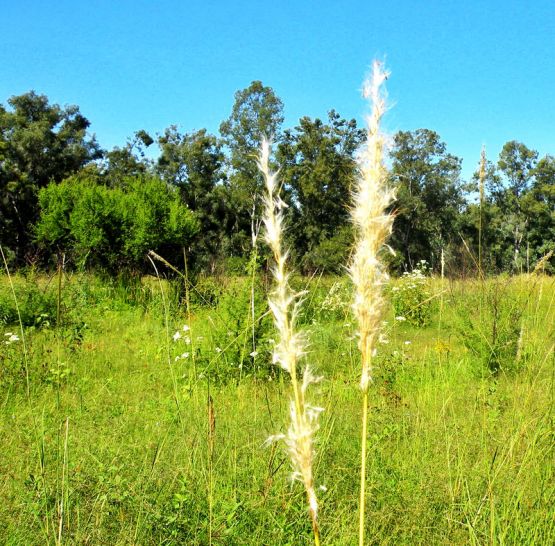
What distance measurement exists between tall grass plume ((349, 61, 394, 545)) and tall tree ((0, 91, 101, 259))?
29189 mm

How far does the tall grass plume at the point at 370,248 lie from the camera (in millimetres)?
808

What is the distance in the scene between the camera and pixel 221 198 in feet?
116

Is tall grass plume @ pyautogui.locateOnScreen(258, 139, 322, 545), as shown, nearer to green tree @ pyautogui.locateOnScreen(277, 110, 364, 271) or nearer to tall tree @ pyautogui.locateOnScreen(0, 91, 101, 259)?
tall tree @ pyautogui.locateOnScreen(0, 91, 101, 259)

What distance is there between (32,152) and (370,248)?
3444 cm

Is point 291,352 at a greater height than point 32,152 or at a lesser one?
lesser

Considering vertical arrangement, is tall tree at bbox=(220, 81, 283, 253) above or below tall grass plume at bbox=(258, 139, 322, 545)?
above

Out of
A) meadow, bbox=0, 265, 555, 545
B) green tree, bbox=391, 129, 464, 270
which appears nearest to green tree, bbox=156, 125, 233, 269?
green tree, bbox=391, 129, 464, 270

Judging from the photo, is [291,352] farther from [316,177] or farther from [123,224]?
[316,177]

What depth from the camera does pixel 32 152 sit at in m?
31.2

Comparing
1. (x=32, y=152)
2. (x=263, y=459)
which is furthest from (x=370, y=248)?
(x=32, y=152)

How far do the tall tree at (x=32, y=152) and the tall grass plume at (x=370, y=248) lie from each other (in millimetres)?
29189

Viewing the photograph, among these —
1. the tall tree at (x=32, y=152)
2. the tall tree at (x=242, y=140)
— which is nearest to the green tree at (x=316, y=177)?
the tall tree at (x=242, y=140)

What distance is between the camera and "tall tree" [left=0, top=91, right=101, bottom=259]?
28.4 metres

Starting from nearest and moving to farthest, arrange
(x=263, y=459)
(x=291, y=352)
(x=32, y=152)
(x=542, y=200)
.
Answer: (x=291, y=352)
(x=263, y=459)
(x=32, y=152)
(x=542, y=200)
